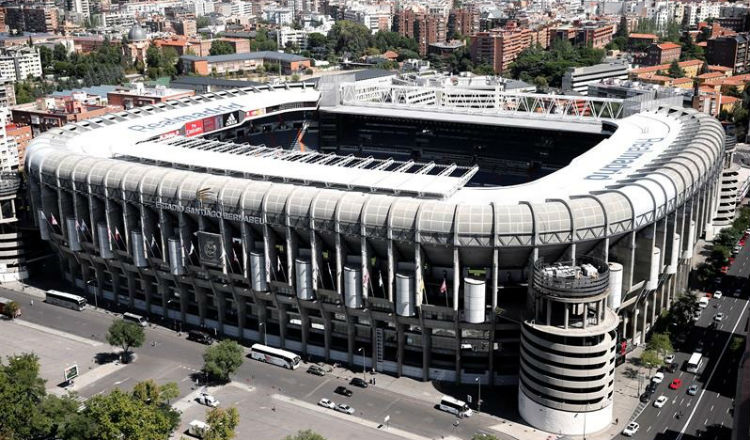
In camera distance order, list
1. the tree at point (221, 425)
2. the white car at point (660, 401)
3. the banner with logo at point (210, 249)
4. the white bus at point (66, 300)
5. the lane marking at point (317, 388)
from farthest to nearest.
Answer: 1. the white bus at point (66, 300)
2. the banner with logo at point (210, 249)
3. the lane marking at point (317, 388)
4. the white car at point (660, 401)
5. the tree at point (221, 425)

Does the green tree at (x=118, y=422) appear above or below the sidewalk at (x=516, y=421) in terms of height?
above

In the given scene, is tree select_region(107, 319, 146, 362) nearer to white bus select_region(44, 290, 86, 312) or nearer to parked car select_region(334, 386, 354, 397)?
white bus select_region(44, 290, 86, 312)

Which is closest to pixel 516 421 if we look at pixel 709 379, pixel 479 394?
pixel 479 394

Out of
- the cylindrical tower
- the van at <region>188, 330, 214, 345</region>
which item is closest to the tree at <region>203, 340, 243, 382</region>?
the van at <region>188, 330, 214, 345</region>

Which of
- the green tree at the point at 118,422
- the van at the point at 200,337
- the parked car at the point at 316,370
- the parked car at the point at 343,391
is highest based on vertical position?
the green tree at the point at 118,422

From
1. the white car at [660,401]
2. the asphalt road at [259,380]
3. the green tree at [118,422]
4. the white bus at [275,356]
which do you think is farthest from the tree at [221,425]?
the white car at [660,401]

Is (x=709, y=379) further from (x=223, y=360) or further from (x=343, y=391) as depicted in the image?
(x=223, y=360)

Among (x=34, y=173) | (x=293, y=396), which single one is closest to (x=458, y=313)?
(x=293, y=396)

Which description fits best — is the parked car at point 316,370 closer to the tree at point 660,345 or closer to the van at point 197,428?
the van at point 197,428
